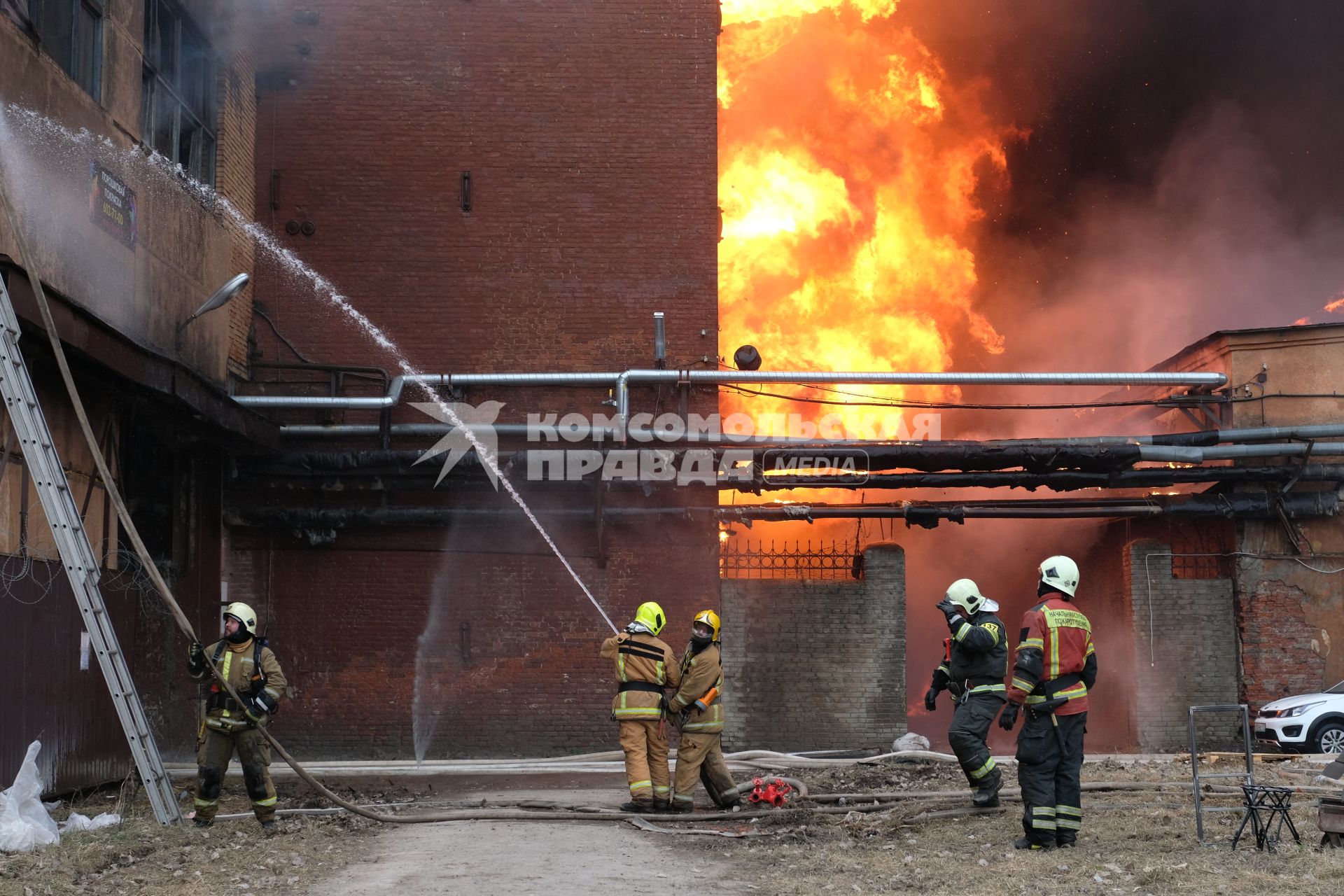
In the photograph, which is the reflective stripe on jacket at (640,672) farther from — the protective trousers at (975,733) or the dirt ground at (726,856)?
the protective trousers at (975,733)

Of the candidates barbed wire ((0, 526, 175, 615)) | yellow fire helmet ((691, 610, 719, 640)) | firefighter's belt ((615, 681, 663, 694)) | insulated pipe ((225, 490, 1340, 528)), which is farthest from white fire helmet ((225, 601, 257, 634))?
insulated pipe ((225, 490, 1340, 528))

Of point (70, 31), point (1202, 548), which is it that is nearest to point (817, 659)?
point (1202, 548)

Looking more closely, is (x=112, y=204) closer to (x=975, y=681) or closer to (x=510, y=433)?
(x=510, y=433)

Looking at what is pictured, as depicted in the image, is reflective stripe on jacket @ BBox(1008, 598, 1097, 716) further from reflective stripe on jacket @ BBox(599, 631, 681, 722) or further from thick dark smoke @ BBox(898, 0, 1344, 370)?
thick dark smoke @ BBox(898, 0, 1344, 370)

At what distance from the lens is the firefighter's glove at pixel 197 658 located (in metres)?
9.02

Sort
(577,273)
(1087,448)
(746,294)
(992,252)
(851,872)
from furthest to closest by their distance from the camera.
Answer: (992,252), (746,294), (577,273), (1087,448), (851,872)

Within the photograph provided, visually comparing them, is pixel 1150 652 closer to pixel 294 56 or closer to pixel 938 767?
pixel 938 767

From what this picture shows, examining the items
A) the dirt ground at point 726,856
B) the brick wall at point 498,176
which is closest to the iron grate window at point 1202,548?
the dirt ground at point 726,856

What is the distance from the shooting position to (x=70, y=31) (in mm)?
11086

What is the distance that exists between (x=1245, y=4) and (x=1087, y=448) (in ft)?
52.5

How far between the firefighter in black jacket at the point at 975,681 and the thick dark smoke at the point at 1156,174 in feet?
48.7

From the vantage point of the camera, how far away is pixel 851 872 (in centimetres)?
743

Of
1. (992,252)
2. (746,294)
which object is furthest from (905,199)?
(992,252)

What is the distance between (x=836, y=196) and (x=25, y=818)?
13310 millimetres
